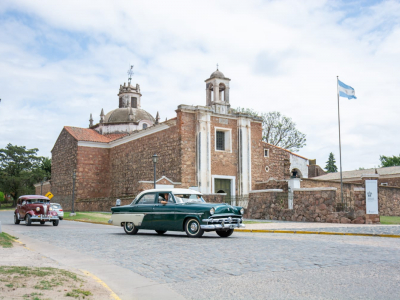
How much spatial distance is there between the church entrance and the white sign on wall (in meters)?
13.7

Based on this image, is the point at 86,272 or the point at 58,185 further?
the point at 58,185

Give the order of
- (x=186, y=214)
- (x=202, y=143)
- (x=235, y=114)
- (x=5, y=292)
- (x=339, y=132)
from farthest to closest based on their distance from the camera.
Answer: (x=235, y=114) < (x=202, y=143) < (x=339, y=132) < (x=186, y=214) < (x=5, y=292)

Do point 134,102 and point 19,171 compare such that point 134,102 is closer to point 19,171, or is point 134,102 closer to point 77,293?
point 19,171

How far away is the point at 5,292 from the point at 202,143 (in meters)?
26.6

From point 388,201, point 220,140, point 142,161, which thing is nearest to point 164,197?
point 220,140

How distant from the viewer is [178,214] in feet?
43.7

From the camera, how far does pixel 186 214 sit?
43.1 feet

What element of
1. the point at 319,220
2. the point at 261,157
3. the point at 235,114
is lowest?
the point at 319,220

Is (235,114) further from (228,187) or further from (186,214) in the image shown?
(186,214)

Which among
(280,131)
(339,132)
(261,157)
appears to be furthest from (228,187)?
(280,131)

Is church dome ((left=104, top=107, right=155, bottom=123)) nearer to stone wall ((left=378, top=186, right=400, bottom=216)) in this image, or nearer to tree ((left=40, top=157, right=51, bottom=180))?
stone wall ((left=378, top=186, right=400, bottom=216))

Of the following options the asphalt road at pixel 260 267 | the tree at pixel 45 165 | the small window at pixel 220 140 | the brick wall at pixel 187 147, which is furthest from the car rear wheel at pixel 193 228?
the tree at pixel 45 165

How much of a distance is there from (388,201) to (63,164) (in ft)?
101

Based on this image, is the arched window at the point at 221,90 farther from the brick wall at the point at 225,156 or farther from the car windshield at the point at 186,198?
the car windshield at the point at 186,198
